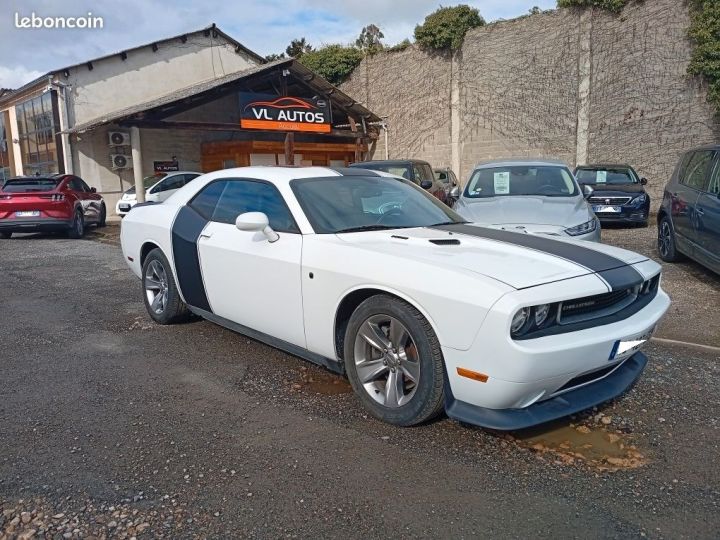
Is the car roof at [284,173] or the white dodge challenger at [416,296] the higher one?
the car roof at [284,173]

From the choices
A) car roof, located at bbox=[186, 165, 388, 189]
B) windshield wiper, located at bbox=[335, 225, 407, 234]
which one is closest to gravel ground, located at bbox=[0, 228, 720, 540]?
windshield wiper, located at bbox=[335, 225, 407, 234]

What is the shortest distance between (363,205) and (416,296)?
4.50 feet

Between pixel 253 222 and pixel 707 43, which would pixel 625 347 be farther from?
pixel 707 43

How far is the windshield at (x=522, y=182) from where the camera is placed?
786 cm

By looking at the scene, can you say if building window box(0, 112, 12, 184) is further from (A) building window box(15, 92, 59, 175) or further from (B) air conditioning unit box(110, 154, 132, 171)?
(B) air conditioning unit box(110, 154, 132, 171)

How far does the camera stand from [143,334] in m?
5.30

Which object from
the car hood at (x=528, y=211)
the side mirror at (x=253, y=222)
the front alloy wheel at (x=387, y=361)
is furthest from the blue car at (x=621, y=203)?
the front alloy wheel at (x=387, y=361)

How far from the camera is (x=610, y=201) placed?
12.4 metres

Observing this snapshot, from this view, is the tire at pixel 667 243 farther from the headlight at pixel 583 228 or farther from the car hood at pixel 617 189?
the car hood at pixel 617 189

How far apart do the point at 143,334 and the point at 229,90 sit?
16.5 meters

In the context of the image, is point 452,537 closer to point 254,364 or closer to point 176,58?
point 254,364

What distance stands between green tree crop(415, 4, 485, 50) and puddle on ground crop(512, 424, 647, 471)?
21.0 metres

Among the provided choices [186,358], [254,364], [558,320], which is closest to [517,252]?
[558,320]

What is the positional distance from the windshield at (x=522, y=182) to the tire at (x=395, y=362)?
507 cm
